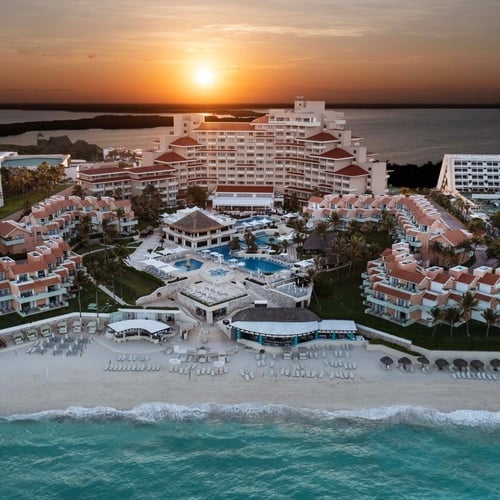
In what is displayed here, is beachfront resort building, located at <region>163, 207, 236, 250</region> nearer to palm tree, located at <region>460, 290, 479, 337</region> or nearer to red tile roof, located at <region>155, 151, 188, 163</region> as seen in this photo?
red tile roof, located at <region>155, 151, 188, 163</region>

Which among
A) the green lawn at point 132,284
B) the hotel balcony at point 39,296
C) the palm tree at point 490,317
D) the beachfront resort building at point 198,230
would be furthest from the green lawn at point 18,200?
the palm tree at point 490,317

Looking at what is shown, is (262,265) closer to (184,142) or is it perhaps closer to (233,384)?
(233,384)

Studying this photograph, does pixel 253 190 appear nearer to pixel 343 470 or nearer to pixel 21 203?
pixel 21 203

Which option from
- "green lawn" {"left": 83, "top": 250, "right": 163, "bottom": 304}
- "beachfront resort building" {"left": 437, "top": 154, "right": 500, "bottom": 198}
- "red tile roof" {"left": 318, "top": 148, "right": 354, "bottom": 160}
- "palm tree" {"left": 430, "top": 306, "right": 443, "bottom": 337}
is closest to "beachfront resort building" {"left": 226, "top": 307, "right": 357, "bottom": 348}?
"palm tree" {"left": 430, "top": 306, "right": 443, "bottom": 337}

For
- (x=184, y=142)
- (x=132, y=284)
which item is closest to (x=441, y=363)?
(x=132, y=284)

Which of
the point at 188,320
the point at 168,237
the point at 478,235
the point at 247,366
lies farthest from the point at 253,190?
the point at 247,366
